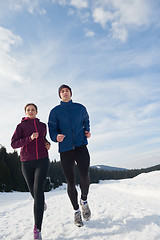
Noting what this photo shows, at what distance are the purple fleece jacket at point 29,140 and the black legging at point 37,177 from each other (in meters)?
0.12

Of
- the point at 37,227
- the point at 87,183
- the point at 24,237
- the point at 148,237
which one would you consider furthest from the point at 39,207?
the point at 148,237

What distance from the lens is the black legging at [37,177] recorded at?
3.22m

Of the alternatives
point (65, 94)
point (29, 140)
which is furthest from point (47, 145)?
point (65, 94)

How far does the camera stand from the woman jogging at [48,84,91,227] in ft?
12.2

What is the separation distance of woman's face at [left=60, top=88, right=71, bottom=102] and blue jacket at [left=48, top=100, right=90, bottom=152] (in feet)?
0.38

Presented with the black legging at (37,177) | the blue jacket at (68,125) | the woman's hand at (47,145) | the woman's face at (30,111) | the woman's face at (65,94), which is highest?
the woman's face at (65,94)

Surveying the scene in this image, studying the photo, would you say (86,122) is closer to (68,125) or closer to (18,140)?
(68,125)

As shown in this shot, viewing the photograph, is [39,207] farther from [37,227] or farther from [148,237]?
[148,237]

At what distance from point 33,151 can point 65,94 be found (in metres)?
1.47

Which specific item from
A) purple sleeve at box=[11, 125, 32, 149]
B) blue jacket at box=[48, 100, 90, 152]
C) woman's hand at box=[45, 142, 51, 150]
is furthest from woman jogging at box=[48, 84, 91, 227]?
purple sleeve at box=[11, 125, 32, 149]

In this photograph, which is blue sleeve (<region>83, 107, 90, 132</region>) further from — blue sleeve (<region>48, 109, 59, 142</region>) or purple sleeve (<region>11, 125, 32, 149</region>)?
purple sleeve (<region>11, 125, 32, 149</region>)

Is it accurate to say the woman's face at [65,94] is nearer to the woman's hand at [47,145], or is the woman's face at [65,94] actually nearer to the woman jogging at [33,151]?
the woman jogging at [33,151]

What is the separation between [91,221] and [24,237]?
1360mm

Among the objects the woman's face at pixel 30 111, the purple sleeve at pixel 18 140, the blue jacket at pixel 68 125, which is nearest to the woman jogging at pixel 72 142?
the blue jacket at pixel 68 125
